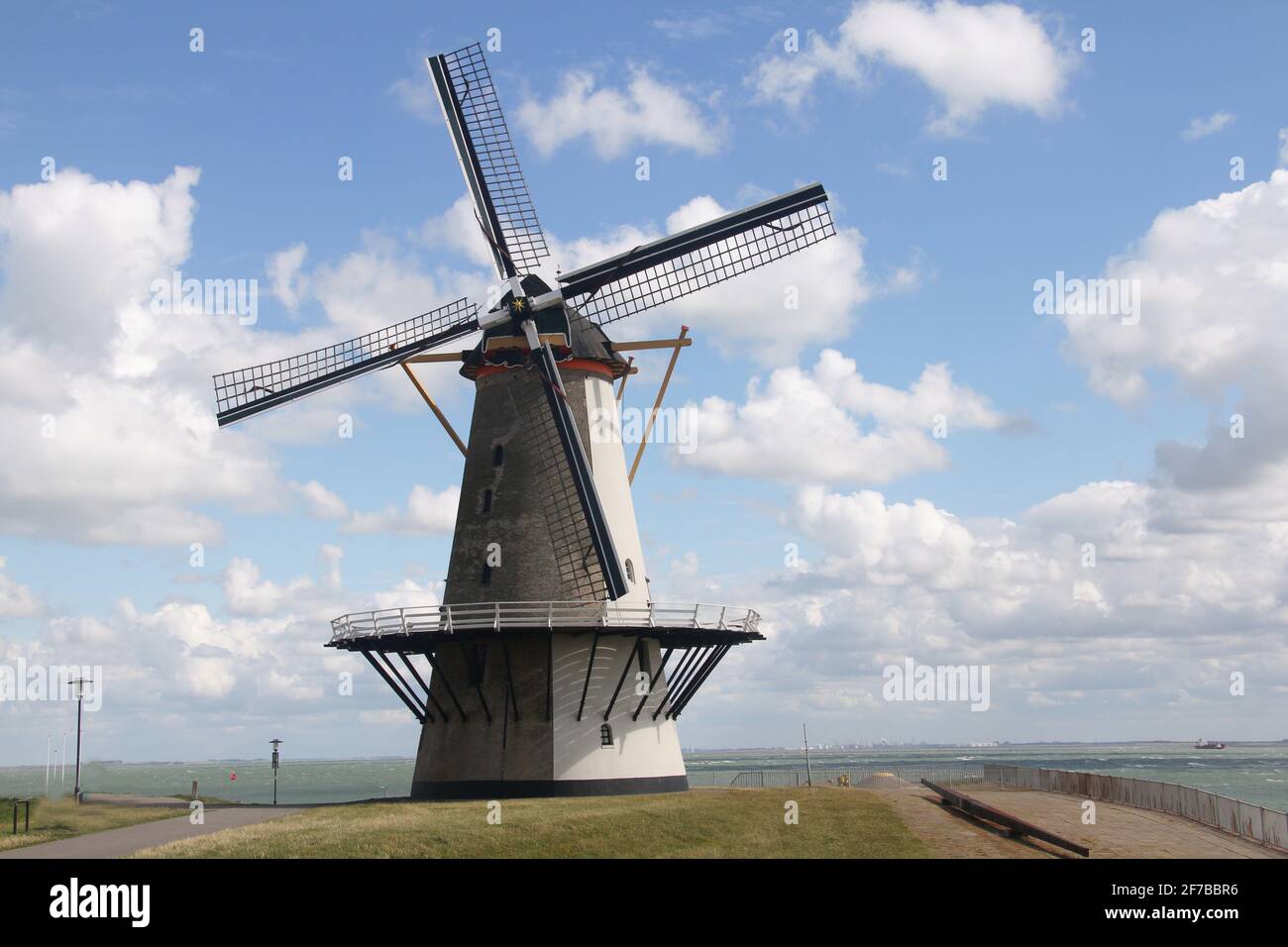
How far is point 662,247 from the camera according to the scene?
35938 mm

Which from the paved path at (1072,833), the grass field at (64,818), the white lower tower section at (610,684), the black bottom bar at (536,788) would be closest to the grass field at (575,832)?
the black bottom bar at (536,788)

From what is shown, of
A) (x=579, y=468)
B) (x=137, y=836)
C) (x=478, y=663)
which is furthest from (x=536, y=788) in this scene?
(x=137, y=836)

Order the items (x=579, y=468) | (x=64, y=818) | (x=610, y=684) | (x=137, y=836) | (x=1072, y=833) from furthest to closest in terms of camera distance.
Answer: (x=610, y=684) → (x=579, y=468) → (x=64, y=818) → (x=1072, y=833) → (x=137, y=836)

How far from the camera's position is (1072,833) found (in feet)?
91.1

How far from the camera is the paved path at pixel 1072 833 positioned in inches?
969

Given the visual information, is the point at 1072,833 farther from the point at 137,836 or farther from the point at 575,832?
the point at 137,836

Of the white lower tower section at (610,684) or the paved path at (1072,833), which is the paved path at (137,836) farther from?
the paved path at (1072,833)

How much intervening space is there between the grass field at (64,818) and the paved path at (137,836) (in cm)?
56

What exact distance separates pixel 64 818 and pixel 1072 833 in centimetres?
2392

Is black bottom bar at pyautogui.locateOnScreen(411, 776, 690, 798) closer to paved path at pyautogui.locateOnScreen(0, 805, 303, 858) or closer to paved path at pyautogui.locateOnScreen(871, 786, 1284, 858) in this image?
paved path at pyautogui.locateOnScreen(0, 805, 303, 858)

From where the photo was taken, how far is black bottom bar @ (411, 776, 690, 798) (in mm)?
32375
